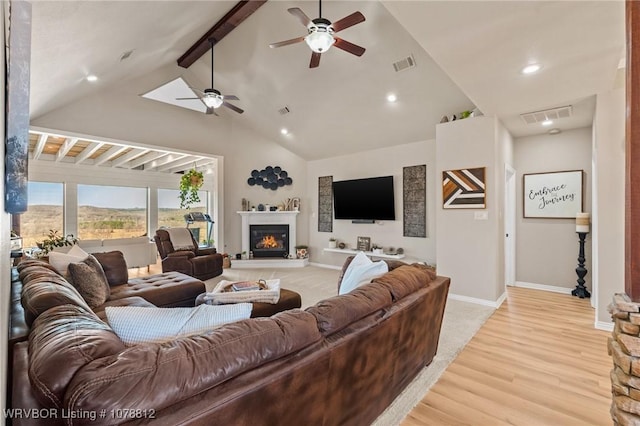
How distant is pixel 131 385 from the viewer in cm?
80

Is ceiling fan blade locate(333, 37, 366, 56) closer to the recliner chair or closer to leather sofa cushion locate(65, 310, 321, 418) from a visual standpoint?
leather sofa cushion locate(65, 310, 321, 418)

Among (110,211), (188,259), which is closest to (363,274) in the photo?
(188,259)

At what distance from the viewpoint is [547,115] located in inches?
149

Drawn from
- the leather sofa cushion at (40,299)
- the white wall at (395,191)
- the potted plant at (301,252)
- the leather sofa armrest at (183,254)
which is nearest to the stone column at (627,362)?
the leather sofa cushion at (40,299)

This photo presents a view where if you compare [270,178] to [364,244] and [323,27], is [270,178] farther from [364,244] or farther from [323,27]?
[323,27]

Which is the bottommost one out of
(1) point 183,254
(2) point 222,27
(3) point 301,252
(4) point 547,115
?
(3) point 301,252

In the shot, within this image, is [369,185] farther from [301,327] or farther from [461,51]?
[301,327]

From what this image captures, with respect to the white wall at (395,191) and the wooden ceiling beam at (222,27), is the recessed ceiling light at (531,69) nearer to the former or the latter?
the white wall at (395,191)

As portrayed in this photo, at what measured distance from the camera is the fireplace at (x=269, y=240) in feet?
22.6

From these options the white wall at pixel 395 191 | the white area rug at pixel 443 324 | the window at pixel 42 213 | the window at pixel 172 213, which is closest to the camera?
the white area rug at pixel 443 324

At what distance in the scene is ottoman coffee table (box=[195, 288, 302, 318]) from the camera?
256cm

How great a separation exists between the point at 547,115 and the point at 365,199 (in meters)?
3.18

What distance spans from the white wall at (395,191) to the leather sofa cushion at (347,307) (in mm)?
3942

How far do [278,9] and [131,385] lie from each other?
14.2 ft
